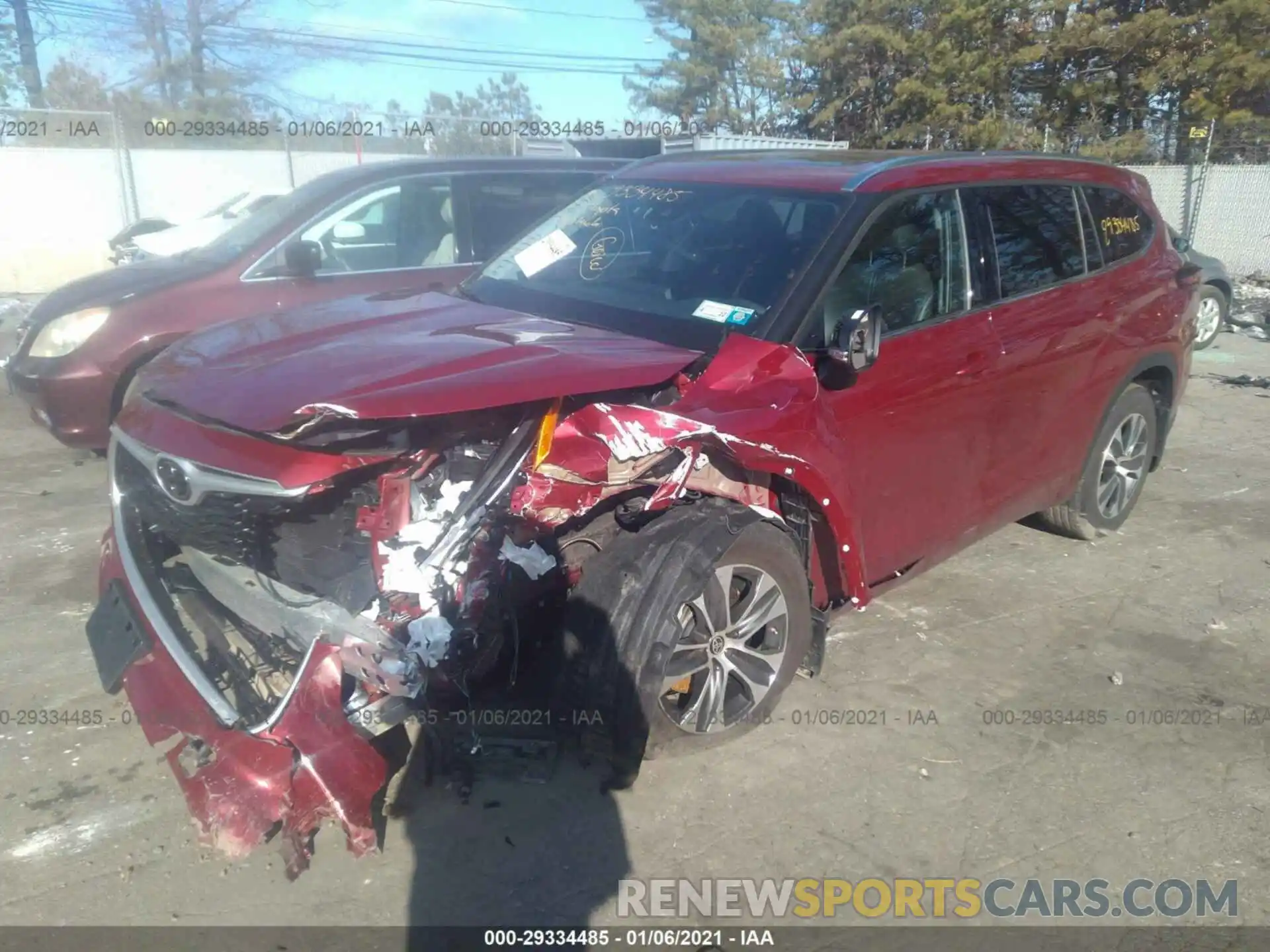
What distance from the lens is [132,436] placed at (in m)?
2.96

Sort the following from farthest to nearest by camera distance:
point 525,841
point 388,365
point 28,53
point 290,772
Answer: point 28,53, point 525,841, point 388,365, point 290,772

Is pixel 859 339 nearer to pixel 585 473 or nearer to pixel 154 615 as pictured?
pixel 585 473

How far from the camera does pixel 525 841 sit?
114 inches

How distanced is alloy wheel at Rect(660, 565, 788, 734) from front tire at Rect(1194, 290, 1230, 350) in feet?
28.8

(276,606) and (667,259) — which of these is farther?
(667,259)

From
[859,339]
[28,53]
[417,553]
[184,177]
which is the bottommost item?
[417,553]

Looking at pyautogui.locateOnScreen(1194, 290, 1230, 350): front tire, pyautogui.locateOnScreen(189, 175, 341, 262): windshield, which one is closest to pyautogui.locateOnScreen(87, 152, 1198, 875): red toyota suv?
pyautogui.locateOnScreen(189, 175, 341, 262): windshield

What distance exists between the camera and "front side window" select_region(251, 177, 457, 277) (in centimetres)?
604

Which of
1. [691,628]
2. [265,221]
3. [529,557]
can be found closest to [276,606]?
[529,557]

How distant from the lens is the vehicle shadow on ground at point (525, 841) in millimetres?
2664

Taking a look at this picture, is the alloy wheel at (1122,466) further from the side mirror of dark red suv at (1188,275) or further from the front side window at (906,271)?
the front side window at (906,271)

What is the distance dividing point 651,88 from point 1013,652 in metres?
36.1

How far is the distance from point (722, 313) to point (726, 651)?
1175mm

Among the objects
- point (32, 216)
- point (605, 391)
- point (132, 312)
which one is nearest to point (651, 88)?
point (32, 216)
